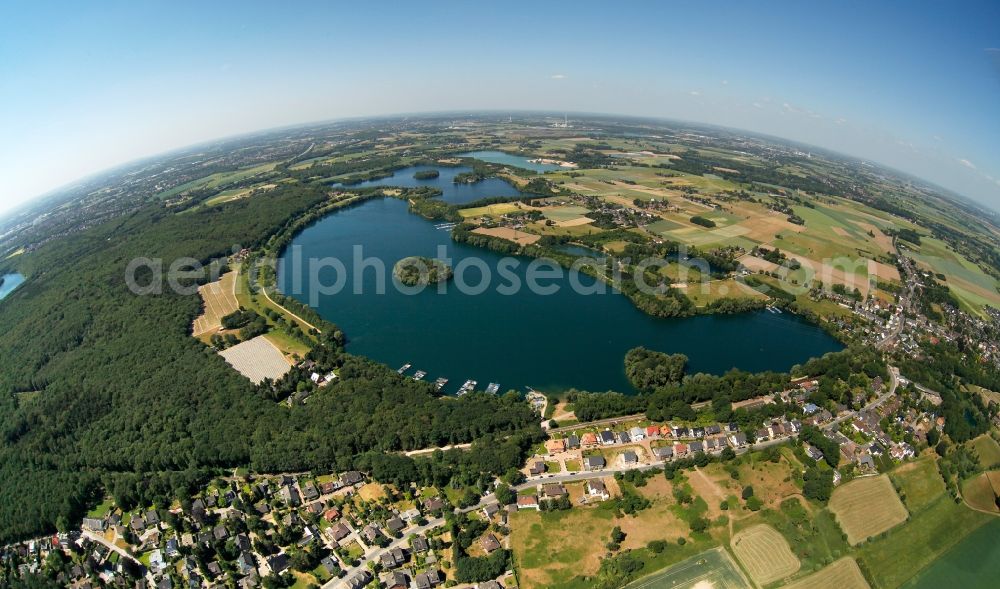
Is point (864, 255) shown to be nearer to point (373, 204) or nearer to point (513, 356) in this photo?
point (513, 356)

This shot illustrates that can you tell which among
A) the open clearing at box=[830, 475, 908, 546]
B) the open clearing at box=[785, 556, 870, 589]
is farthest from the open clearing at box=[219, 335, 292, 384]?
the open clearing at box=[830, 475, 908, 546]

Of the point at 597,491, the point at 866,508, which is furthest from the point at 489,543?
the point at 866,508

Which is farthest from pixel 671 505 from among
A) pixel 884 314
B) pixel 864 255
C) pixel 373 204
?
pixel 373 204

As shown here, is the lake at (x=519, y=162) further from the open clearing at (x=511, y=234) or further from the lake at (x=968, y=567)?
the lake at (x=968, y=567)

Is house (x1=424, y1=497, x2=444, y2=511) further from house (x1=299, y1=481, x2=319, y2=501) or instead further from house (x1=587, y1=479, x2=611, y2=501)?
house (x1=587, y1=479, x2=611, y2=501)

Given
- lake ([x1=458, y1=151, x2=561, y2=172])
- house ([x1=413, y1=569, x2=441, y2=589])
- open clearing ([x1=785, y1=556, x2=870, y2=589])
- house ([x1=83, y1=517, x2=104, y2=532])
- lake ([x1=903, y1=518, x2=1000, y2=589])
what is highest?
lake ([x1=458, y1=151, x2=561, y2=172])

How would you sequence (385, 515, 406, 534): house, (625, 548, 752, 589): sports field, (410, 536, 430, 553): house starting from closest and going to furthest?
(625, 548, 752, 589): sports field < (410, 536, 430, 553): house < (385, 515, 406, 534): house

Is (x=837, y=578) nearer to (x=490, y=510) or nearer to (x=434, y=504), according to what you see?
(x=490, y=510)
